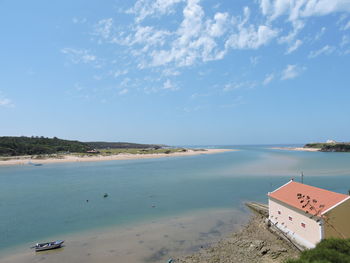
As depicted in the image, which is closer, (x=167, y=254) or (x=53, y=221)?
(x=167, y=254)

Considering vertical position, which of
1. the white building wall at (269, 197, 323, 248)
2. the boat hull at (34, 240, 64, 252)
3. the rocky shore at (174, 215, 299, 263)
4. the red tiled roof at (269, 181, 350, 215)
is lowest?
the rocky shore at (174, 215, 299, 263)

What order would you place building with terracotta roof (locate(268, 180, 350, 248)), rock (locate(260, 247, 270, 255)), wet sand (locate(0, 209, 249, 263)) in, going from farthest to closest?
wet sand (locate(0, 209, 249, 263)) < rock (locate(260, 247, 270, 255)) < building with terracotta roof (locate(268, 180, 350, 248))

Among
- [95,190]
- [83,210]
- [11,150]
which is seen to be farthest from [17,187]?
[11,150]

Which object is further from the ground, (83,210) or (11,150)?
(11,150)

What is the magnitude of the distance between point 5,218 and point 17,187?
20.4 m

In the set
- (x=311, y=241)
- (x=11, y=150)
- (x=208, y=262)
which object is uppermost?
(x=11, y=150)

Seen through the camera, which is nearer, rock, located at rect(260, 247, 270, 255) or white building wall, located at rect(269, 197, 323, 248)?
white building wall, located at rect(269, 197, 323, 248)

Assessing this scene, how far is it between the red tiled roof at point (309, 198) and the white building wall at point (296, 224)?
39 cm

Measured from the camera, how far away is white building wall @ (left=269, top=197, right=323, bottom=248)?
14391 mm

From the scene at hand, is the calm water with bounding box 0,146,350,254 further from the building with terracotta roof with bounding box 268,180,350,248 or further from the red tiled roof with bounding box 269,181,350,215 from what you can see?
the building with terracotta roof with bounding box 268,180,350,248

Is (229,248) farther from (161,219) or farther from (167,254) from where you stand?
(161,219)

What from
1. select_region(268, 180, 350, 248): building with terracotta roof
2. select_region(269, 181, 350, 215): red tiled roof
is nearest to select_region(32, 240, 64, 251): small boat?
select_region(268, 180, 350, 248): building with terracotta roof

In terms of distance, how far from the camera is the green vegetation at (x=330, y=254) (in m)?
9.52

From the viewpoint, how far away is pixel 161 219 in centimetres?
2352
